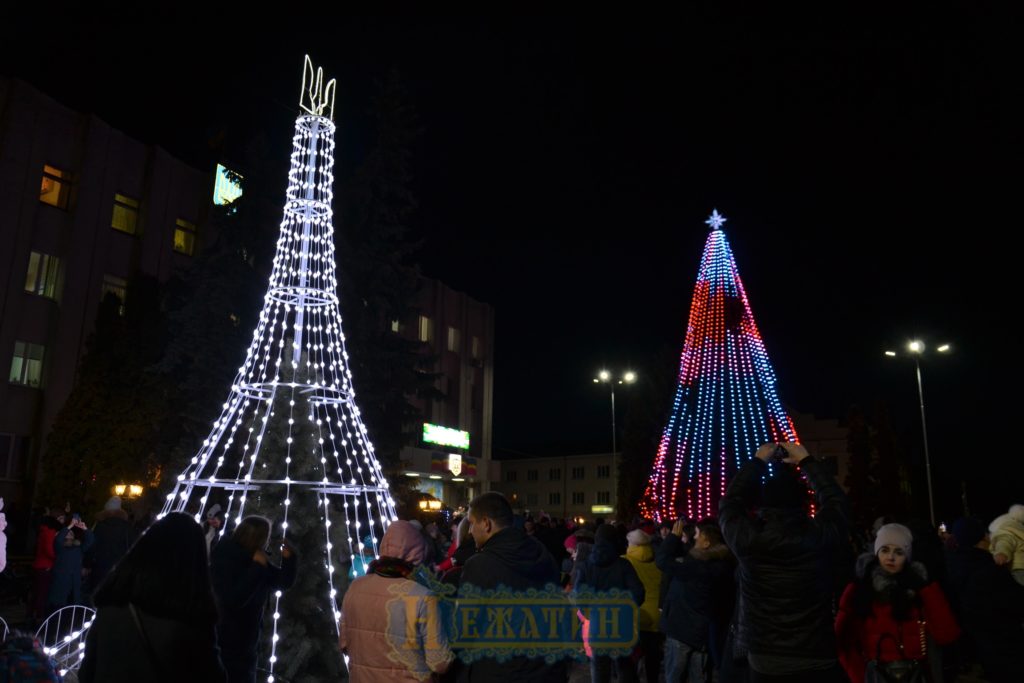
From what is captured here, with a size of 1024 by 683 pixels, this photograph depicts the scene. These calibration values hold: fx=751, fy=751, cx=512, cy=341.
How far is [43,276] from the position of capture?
24.4 metres

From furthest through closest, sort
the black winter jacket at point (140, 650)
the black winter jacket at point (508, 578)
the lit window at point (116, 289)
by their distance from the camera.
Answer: the lit window at point (116, 289), the black winter jacket at point (508, 578), the black winter jacket at point (140, 650)

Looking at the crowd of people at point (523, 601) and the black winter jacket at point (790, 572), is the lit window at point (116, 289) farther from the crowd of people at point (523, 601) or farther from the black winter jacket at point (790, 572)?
the black winter jacket at point (790, 572)

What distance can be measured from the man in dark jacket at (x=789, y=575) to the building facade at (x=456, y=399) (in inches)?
1433

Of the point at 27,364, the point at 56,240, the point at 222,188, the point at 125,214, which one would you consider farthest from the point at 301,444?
the point at 222,188

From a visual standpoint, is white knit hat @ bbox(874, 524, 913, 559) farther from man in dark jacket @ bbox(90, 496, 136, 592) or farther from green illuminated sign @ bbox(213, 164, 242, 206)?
green illuminated sign @ bbox(213, 164, 242, 206)

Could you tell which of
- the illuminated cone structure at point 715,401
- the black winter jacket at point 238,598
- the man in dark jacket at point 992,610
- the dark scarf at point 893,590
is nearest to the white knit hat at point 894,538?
the dark scarf at point 893,590

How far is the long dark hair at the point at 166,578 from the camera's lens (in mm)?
2785

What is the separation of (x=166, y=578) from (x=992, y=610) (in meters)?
5.82

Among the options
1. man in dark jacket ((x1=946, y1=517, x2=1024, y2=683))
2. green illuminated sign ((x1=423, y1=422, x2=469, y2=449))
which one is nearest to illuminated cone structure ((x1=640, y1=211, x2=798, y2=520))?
man in dark jacket ((x1=946, y1=517, x2=1024, y2=683))

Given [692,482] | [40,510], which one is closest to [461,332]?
[692,482]

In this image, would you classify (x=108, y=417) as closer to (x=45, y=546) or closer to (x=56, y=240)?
(x=56, y=240)

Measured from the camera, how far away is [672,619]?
682cm

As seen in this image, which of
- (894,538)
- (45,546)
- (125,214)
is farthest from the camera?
(125,214)

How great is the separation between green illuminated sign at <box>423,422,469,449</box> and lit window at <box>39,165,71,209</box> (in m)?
20.5
